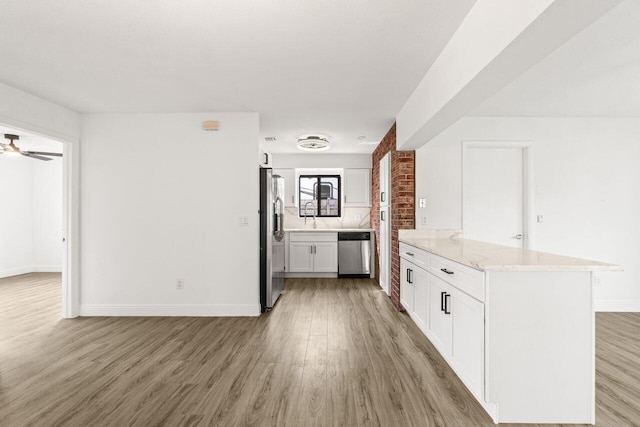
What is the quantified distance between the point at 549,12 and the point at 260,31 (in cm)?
163

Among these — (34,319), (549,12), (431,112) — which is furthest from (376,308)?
(34,319)

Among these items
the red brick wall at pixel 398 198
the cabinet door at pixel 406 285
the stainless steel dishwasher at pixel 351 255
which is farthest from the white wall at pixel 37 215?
the cabinet door at pixel 406 285

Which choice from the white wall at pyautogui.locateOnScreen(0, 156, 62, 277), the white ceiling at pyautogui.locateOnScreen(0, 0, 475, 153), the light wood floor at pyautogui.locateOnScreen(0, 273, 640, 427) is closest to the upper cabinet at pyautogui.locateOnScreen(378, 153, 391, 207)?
the white ceiling at pyautogui.locateOnScreen(0, 0, 475, 153)

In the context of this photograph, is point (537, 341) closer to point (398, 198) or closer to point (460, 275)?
point (460, 275)

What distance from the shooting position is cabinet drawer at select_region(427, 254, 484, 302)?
6.32ft

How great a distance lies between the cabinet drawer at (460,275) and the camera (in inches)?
75.8

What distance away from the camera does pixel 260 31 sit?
2.16m

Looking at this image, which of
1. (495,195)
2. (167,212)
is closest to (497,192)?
(495,195)

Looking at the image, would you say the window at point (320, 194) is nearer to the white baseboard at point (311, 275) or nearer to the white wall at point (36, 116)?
the white baseboard at point (311, 275)

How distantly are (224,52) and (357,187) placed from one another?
14.2 ft

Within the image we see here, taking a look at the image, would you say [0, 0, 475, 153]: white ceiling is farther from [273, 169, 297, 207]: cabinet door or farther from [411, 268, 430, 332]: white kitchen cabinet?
[273, 169, 297, 207]: cabinet door

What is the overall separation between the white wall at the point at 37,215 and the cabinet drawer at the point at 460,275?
7.30 m

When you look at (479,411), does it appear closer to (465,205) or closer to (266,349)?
(266,349)

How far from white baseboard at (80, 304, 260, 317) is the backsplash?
9.69 feet
